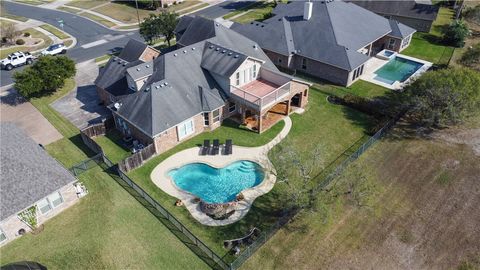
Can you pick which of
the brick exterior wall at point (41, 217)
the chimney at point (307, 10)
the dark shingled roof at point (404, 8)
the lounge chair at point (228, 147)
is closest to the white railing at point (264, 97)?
the lounge chair at point (228, 147)

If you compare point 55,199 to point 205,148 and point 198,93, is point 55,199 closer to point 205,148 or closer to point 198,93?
point 205,148

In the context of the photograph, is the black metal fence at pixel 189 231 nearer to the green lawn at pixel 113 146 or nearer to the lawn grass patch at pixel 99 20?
the green lawn at pixel 113 146

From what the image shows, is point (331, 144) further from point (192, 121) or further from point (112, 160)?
point (112, 160)

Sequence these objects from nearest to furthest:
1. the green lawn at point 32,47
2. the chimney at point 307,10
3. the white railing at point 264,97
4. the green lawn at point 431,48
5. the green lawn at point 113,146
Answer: the green lawn at point 113,146 < the white railing at point 264,97 < the chimney at point 307,10 < the green lawn at point 431,48 < the green lawn at point 32,47

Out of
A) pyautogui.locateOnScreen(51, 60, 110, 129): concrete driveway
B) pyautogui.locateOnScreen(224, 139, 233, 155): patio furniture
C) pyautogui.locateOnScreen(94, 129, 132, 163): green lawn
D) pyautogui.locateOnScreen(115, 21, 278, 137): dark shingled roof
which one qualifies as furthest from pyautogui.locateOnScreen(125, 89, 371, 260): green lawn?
pyautogui.locateOnScreen(51, 60, 110, 129): concrete driveway

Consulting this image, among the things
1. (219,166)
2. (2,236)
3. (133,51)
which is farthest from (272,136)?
(2,236)

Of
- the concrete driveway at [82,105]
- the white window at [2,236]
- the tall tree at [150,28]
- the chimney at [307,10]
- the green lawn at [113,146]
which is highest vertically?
the chimney at [307,10]
